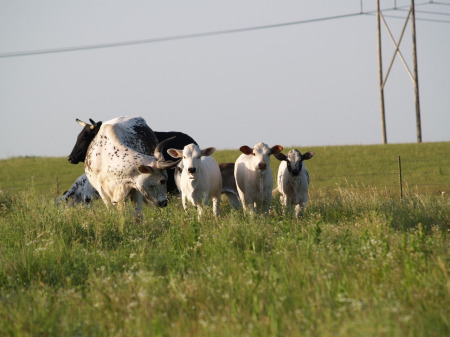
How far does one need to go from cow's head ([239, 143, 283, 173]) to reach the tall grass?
229 cm

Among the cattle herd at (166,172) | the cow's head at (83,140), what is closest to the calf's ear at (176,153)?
the cattle herd at (166,172)

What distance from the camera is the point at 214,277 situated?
318 inches

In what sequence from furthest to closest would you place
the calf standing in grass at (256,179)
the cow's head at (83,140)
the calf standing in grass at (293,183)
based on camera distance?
1. the cow's head at (83,140)
2. the calf standing in grass at (293,183)
3. the calf standing in grass at (256,179)

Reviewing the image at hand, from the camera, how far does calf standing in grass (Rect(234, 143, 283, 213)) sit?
14.3 m

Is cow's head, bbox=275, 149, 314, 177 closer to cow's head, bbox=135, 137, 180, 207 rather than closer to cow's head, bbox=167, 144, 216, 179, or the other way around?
cow's head, bbox=167, 144, 216, 179

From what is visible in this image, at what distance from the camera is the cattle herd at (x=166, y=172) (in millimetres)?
13383

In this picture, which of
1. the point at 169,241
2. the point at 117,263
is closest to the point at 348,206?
the point at 169,241

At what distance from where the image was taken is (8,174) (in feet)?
123

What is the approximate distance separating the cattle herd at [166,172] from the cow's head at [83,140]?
21 millimetres

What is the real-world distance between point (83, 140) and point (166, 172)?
302 centimetres

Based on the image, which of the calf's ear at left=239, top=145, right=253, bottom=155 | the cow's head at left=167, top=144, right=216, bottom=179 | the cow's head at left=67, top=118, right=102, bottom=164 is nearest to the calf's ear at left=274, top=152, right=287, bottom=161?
the calf's ear at left=239, top=145, right=253, bottom=155

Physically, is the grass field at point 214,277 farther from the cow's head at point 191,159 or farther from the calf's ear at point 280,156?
the calf's ear at point 280,156

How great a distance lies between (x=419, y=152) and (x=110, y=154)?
→ 88.4 feet

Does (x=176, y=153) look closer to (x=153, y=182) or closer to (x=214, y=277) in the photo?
(x=153, y=182)
